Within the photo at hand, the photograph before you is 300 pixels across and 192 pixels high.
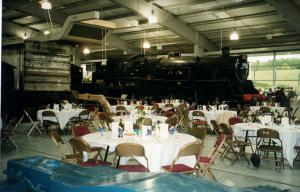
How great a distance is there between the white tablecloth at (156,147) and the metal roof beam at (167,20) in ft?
31.9

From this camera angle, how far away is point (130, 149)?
4070 mm

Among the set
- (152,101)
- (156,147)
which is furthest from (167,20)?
(156,147)

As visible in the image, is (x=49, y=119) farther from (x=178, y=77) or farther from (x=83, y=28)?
(x=178, y=77)

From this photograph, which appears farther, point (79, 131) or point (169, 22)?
point (169, 22)

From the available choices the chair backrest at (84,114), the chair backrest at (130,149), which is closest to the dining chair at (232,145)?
the chair backrest at (130,149)

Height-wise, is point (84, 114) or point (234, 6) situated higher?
point (234, 6)

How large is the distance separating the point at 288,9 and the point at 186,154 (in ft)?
36.4

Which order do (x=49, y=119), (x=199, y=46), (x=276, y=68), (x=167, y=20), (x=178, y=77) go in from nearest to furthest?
(x=49, y=119) < (x=178, y=77) < (x=167, y=20) < (x=199, y=46) < (x=276, y=68)

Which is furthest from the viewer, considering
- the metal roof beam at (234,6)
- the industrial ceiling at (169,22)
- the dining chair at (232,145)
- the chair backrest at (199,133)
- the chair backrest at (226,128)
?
the metal roof beam at (234,6)

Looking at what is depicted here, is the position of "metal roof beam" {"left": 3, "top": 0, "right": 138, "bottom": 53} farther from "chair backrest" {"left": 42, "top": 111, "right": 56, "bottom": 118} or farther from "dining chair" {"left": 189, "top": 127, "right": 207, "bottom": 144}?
"dining chair" {"left": 189, "top": 127, "right": 207, "bottom": 144}

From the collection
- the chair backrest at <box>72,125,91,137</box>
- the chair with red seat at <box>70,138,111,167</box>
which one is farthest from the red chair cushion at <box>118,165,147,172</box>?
the chair backrest at <box>72,125,91,137</box>

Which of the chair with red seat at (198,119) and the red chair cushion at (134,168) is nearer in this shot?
the red chair cushion at (134,168)

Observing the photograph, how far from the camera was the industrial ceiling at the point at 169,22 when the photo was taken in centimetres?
1374

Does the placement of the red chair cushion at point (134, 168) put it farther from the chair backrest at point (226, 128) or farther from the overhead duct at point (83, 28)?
the overhead duct at point (83, 28)
